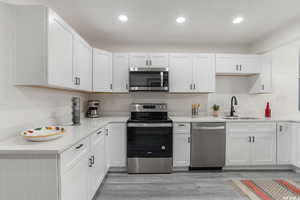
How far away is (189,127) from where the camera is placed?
289cm

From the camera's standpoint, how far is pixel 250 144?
2936mm

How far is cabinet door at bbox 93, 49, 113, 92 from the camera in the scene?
9.68 ft

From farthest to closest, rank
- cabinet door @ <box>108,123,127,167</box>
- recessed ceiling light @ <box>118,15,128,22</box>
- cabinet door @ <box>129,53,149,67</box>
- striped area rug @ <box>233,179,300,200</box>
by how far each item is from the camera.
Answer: cabinet door @ <box>129,53,149,67</box>, cabinet door @ <box>108,123,127,167</box>, recessed ceiling light @ <box>118,15,128,22</box>, striped area rug @ <box>233,179,300,200</box>

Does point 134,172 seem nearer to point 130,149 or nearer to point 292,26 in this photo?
Answer: point 130,149

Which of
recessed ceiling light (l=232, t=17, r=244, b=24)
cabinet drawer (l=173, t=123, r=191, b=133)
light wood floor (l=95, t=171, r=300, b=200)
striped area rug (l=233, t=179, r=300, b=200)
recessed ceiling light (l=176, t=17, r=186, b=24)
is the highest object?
recessed ceiling light (l=232, t=17, r=244, b=24)

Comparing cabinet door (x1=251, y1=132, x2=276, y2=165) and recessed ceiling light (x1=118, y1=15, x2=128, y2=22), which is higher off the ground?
recessed ceiling light (x1=118, y1=15, x2=128, y2=22)

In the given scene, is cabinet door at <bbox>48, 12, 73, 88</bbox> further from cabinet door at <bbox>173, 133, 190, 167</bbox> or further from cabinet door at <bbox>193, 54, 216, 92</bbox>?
cabinet door at <bbox>193, 54, 216, 92</bbox>

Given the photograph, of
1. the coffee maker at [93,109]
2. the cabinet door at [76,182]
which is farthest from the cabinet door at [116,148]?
the cabinet door at [76,182]

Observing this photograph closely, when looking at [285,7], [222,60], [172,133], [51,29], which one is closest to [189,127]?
[172,133]

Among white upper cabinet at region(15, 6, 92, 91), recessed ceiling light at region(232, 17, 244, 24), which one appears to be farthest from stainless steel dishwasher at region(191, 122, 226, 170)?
white upper cabinet at region(15, 6, 92, 91)

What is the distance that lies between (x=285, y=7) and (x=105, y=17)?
2.56 m

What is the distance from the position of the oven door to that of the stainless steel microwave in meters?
0.70

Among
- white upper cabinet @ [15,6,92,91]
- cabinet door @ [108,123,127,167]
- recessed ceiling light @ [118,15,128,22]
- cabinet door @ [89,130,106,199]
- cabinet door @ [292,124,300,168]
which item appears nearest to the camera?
white upper cabinet @ [15,6,92,91]

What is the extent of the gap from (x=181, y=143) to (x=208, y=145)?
1.54 feet
